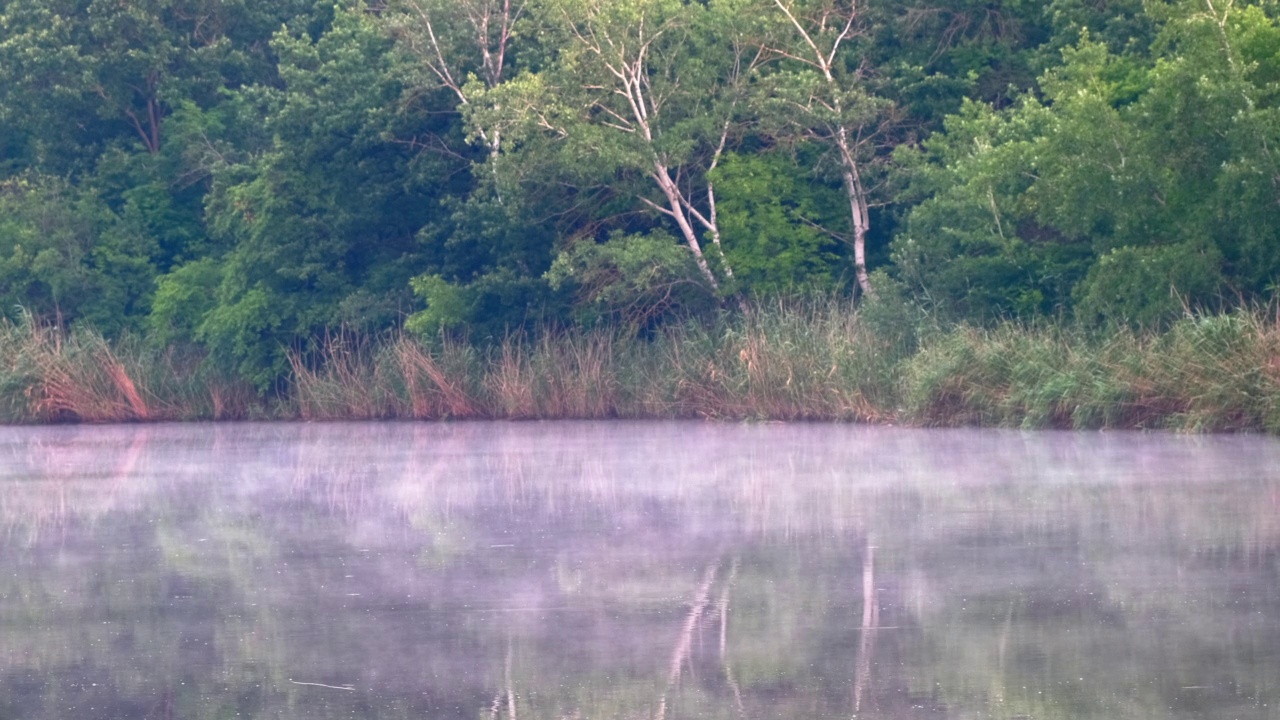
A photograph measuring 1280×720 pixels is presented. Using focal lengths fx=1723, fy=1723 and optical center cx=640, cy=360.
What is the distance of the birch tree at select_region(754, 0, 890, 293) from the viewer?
24656mm

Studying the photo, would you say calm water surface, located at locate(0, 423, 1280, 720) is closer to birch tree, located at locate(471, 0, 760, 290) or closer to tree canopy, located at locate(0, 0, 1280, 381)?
tree canopy, located at locate(0, 0, 1280, 381)

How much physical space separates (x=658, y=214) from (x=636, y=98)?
6.65ft

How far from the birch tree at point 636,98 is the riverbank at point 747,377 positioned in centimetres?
238

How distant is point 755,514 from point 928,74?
18.1m

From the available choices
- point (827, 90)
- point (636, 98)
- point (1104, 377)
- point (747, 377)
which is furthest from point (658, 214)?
point (1104, 377)

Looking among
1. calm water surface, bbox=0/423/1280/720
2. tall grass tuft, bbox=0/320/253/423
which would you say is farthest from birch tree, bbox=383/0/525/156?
calm water surface, bbox=0/423/1280/720

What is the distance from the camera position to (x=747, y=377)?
853 inches

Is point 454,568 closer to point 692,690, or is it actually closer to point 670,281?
point 692,690

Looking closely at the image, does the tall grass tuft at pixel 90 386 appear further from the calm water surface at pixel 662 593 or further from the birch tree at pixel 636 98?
the calm water surface at pixel 662 593

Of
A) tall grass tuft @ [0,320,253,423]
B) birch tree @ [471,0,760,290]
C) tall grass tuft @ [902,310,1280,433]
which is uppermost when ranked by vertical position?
birch tree @ [471,0,760,290]

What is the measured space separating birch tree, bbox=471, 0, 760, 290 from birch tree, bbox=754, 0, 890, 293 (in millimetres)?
605

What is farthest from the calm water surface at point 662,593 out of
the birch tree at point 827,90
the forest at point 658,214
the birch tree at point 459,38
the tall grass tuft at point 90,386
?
the birch tree at point 459,38

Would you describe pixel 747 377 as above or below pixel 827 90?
below

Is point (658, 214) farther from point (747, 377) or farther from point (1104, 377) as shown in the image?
point (1104, 377)
